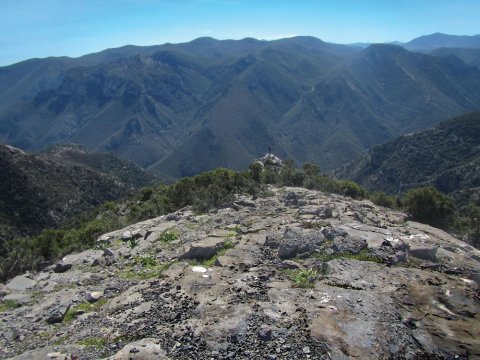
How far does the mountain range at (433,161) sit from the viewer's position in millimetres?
A: 143750

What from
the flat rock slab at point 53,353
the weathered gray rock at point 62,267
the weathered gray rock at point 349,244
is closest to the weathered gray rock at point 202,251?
the weathered gray rock at point 349,244

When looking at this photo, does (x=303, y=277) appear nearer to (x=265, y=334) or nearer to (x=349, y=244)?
(x=349, y=244)

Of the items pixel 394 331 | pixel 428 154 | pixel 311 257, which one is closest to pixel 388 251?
pixel 311 257

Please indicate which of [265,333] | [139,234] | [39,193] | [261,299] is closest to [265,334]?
[265,333]

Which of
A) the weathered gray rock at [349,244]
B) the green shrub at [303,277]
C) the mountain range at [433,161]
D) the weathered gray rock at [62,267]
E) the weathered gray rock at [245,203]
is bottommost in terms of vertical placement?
the mountain range at [433,161]

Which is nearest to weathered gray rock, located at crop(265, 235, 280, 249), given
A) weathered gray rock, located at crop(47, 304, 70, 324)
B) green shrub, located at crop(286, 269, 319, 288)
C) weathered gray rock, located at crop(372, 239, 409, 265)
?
green shrub, located at crop(286, 269, 319, 288)

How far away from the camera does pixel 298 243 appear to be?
21953 mm

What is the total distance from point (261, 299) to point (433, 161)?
6646 inches

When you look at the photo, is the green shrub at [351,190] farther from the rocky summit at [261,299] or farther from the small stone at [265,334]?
the small stone at [265,334]

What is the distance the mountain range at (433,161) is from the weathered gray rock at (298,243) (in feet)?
416

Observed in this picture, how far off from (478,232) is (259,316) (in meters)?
36.2

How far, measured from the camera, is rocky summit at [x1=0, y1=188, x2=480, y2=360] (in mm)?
14844

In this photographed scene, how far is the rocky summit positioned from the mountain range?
416ft

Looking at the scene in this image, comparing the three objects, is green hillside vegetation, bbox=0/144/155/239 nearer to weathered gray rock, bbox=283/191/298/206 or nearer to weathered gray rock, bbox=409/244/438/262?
weathered gray rock, bbox=283/191/298/206
